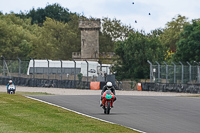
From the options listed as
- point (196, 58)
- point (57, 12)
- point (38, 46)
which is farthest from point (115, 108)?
point (57, 12)

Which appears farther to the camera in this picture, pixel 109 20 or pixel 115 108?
pixel 109 20

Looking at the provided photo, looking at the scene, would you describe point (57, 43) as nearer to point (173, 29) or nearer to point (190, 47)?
point (173, 29)

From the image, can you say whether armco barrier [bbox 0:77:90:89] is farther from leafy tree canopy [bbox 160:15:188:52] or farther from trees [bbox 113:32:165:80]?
leafy tree canopy [bbox 160:15:188:52]

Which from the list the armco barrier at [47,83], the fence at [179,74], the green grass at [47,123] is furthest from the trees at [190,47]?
the green grass at [47,123]

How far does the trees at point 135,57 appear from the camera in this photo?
69.2m

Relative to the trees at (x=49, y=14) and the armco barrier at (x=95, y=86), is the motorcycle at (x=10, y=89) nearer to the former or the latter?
the armco barrier at (x=95, y=86)

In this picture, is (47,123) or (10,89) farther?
(10,89)

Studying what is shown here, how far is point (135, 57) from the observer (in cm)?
6944

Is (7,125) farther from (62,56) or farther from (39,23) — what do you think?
(39,23)

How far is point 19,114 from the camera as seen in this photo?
59.2 feet

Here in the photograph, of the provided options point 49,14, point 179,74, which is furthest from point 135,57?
point 49,14

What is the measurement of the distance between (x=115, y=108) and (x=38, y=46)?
99891mm

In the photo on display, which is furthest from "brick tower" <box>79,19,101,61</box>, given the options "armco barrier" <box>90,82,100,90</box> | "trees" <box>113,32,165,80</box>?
"armco barrier" <box>90,82,100,90</box>

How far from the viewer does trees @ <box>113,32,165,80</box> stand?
6919 cm
